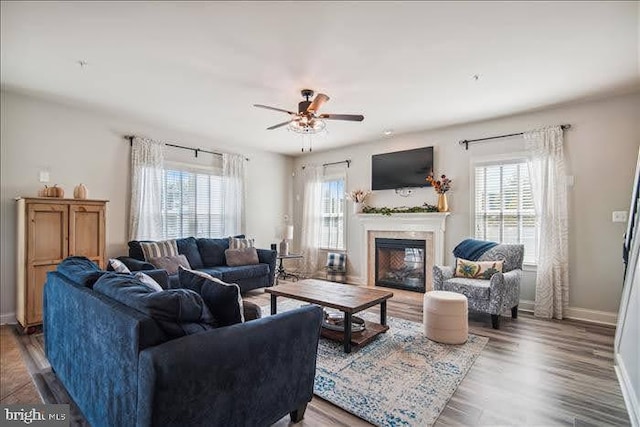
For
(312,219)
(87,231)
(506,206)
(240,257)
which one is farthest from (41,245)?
(506,206)

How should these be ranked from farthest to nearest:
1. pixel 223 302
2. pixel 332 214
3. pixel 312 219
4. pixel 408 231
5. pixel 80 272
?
pixel 312 219 < pixel 332 214 < pixel 408 231 < pixel 80 272 < pixel 223 302

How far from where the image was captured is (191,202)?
218 inches

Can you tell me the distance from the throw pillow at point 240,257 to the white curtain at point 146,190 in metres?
1.11

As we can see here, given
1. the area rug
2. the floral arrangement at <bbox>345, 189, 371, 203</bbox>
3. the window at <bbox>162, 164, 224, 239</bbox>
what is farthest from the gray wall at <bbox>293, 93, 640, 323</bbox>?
the window at <bbox>162, 164, 224, 239</bbox>

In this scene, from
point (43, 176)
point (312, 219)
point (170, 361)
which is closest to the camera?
point (170, 361)

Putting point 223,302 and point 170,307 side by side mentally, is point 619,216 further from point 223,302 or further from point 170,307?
point 170,307

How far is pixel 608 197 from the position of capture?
3852 mm

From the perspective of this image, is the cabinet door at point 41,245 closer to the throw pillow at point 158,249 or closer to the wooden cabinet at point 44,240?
the wooden cabinet at point 44,240

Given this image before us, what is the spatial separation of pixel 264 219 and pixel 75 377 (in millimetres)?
4901

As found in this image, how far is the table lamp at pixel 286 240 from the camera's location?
6.16 meters

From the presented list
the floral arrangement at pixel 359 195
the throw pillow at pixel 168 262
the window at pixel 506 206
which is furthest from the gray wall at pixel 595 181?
the throw pillow at pixel 168 262

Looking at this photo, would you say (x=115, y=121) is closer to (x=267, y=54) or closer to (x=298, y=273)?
(x=267, y=54)

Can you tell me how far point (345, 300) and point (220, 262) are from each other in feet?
9.44

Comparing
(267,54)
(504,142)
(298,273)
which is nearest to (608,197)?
(504,142)
